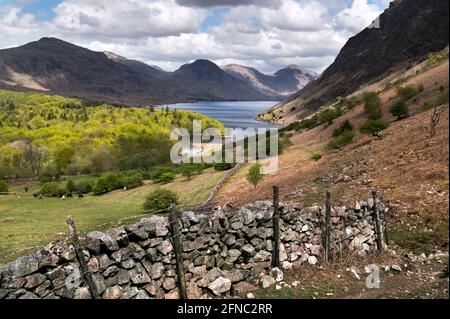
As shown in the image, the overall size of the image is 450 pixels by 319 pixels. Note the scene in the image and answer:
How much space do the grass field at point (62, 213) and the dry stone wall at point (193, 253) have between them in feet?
34.8

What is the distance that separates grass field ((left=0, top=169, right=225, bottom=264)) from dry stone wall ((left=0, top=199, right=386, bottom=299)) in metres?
10.6

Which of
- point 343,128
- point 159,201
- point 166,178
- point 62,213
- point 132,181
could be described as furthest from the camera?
point 132,181

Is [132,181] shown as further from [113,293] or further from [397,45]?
[397,45]

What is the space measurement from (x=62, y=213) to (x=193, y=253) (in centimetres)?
4640

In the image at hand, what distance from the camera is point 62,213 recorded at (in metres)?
53.4

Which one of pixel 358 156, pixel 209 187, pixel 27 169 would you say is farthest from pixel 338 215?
pixel 27 169

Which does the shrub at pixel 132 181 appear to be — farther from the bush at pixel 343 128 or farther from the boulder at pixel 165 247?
the boulder at pixel 165 247

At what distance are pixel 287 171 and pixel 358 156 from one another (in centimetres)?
1157

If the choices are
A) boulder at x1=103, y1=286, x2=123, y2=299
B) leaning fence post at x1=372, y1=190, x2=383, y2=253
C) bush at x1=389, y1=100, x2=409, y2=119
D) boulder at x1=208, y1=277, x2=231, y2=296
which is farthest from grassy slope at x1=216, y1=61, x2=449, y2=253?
boulder at x1=103, y1=286, x2=123, y2=299

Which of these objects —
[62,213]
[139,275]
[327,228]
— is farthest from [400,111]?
[139,275]

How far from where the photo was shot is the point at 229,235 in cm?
1327

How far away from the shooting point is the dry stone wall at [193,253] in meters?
9.65
